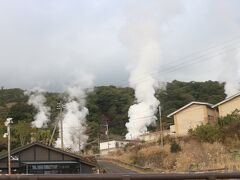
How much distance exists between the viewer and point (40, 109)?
81.9m

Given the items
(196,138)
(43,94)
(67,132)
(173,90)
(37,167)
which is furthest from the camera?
(43,94)

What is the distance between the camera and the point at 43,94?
94.0 metres

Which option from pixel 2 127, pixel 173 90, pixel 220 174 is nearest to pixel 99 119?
pixel 173 90

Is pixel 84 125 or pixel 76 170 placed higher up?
pixel 84 125

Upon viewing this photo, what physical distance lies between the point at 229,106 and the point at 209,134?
42.8ft

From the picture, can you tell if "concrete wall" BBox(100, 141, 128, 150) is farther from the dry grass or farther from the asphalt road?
the asphalt road

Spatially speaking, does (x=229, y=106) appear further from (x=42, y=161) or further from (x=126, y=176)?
(x=126, y=176)

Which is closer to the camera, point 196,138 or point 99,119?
point 196,138

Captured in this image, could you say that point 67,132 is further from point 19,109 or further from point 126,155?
point 126,155

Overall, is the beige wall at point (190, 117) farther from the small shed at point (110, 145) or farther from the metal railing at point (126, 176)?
the metal railing at point (126, 176)

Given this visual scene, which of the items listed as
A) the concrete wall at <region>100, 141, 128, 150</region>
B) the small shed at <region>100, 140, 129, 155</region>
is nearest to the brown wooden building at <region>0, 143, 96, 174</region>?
the small shed at <region>100, 140, 129, 155</region>

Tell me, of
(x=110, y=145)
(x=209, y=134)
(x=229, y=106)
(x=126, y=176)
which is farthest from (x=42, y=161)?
(x=110, y=145)

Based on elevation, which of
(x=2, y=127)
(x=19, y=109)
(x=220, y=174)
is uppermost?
(x=19, y=109)

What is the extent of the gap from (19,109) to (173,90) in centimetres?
2998
